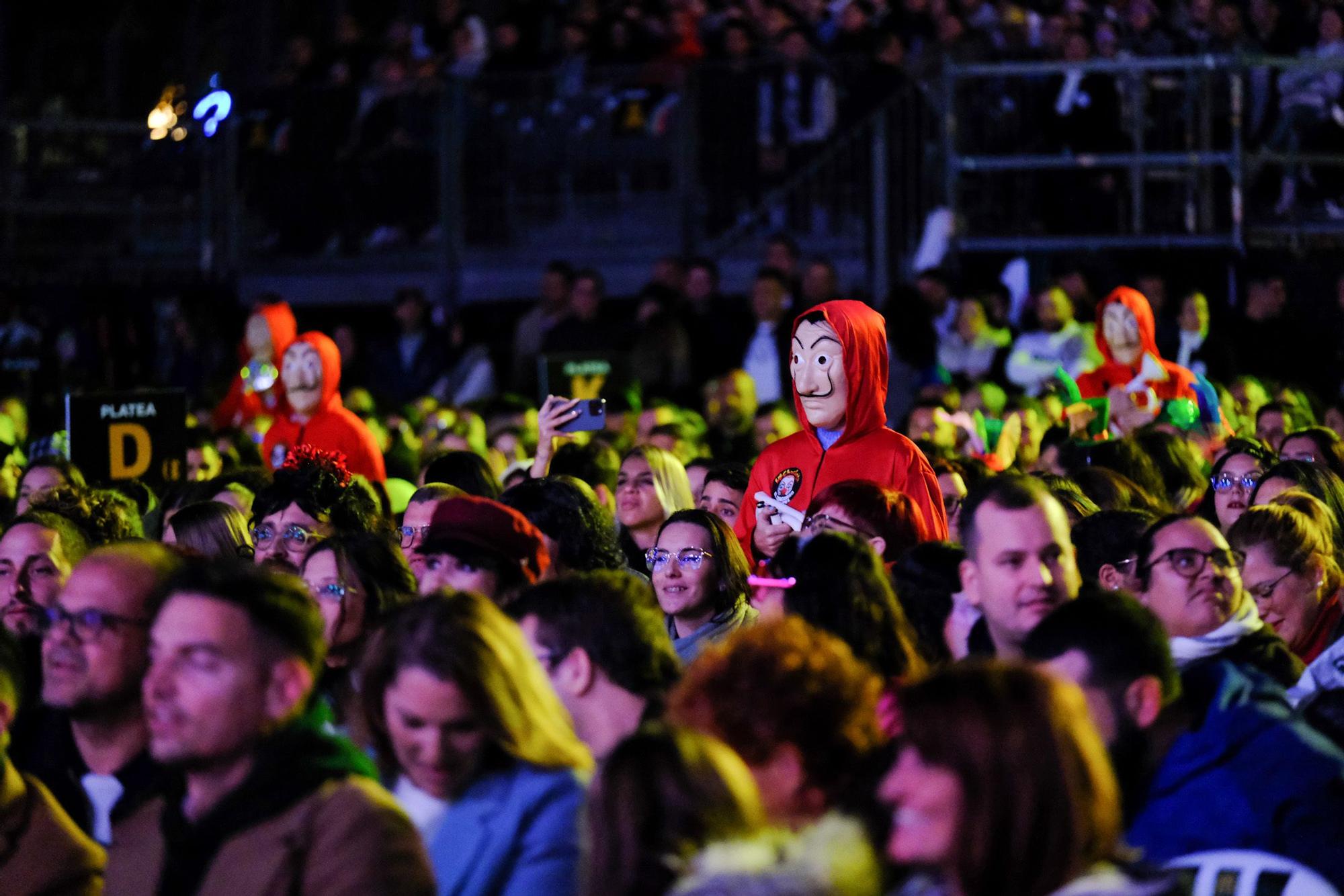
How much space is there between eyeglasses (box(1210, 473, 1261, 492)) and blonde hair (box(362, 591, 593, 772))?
→ 424cm

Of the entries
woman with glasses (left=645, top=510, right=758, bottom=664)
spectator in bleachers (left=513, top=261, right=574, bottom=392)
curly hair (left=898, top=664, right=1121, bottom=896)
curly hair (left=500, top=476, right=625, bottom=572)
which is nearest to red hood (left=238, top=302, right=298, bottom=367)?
spectator in bleachers (left=513, top=261, right=574, bottom=392)

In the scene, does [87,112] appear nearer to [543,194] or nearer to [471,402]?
[543,194]

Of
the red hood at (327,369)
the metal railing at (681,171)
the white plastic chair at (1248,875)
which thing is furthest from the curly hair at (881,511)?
the metal railing at (681,171)

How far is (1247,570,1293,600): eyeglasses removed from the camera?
235 inches

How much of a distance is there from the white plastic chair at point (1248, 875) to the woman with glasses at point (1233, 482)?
3564mm

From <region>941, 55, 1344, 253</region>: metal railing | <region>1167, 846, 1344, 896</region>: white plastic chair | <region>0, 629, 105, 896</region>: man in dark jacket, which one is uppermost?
<region>941, 55, 1344, 253</region>: metal railing

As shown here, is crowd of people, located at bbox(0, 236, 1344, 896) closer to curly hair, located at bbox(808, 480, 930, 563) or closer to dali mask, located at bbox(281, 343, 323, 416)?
curly hair, located at bbox(808, 480, 930, 563)

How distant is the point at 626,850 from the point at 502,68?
1448 cm

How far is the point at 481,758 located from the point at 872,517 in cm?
210

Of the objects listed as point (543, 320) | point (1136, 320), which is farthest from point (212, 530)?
point (543, 320)

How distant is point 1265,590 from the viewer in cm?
599

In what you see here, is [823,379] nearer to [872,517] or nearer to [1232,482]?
[872,517]

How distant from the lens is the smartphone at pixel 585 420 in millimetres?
7969

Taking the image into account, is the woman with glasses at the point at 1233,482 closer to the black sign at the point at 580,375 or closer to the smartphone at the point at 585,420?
the smartphone at the point at 585,420
